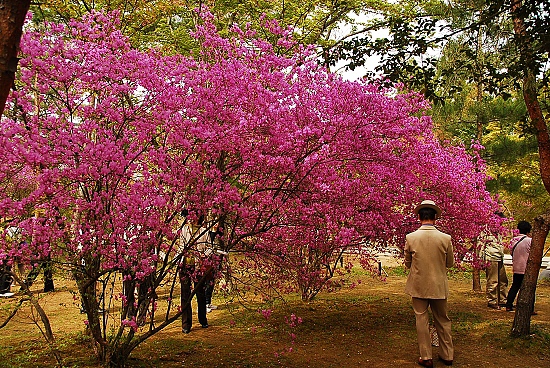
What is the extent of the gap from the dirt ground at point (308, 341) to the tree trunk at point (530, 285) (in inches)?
6.8

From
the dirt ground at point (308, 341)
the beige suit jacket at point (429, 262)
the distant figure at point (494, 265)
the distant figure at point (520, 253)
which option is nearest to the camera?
the beige suit jacket at point (429, 262)

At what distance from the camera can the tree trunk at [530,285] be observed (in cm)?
635

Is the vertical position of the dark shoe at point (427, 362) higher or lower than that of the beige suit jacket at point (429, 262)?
lower

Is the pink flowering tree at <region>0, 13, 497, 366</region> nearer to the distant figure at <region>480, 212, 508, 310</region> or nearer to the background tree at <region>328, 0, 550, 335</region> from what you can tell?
the background tree at <region>328, 0, 550, 335</region>

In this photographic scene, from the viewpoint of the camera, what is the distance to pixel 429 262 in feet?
17.3

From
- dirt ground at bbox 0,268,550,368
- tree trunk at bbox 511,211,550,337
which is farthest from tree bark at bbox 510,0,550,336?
dirt ground at bbox 0,268,550,368

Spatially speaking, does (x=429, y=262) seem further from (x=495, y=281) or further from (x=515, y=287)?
(x=495, y=281)

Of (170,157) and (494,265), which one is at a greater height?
(170,157)

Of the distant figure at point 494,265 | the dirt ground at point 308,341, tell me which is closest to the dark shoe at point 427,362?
the dirt ground at point 308,341

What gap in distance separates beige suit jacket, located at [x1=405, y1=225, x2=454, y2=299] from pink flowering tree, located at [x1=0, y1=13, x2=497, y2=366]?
0.85 metres

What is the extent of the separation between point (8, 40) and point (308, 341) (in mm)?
5615

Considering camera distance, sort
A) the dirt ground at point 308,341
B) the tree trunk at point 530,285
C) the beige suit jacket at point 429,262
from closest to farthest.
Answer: the beige suit jacket at point 429,262
the dirt ground at point 308,341
the tree trunk at point 530,285

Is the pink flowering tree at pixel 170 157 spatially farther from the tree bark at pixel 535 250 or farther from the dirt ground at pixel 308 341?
the tree bark at pixel 535 250

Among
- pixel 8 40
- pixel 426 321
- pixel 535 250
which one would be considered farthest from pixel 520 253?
pixel 8 40
